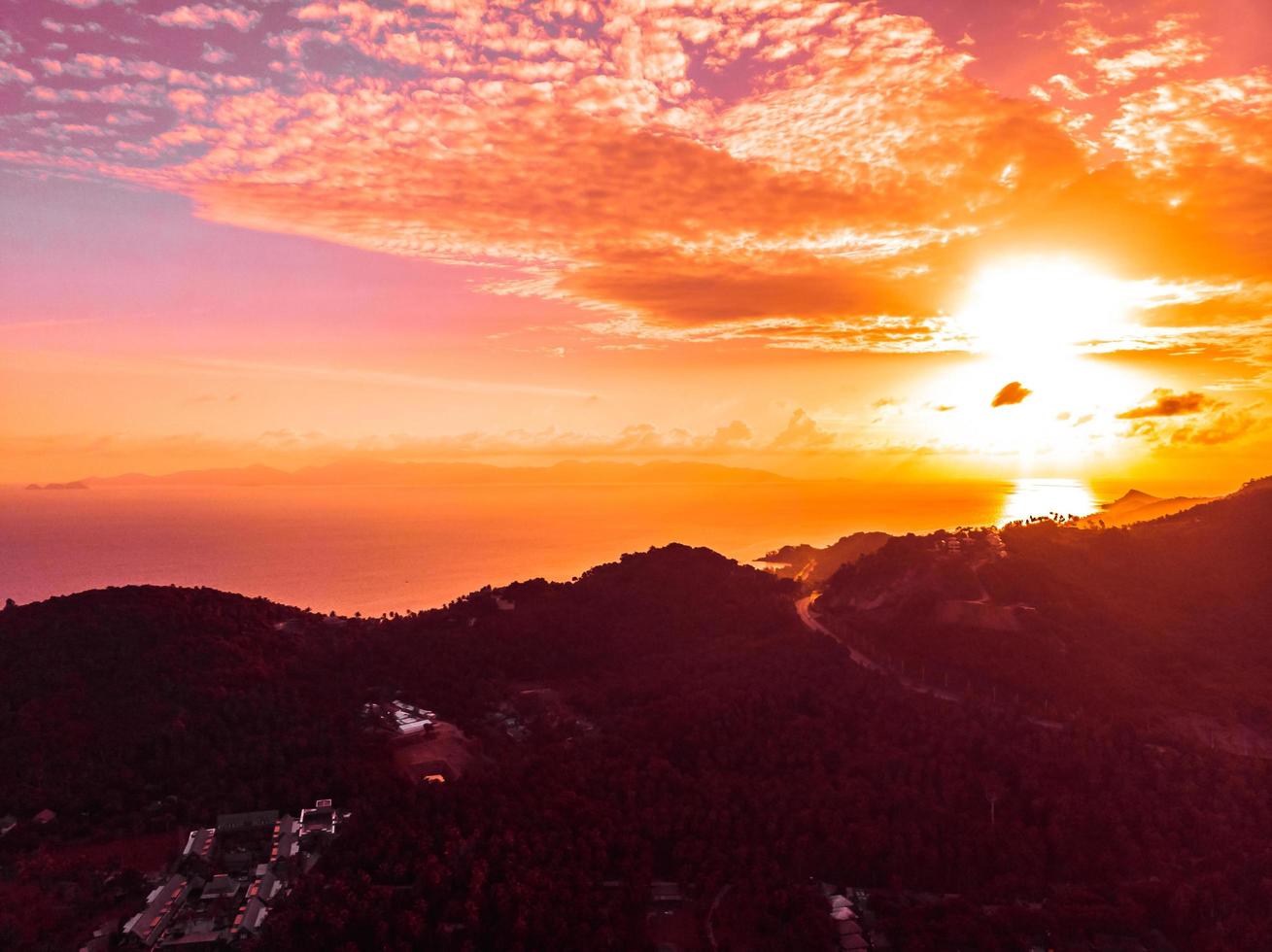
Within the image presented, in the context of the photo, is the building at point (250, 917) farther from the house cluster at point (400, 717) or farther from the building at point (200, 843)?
the house cluster at point (400, 717)

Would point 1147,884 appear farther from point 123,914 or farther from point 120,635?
point 120,635

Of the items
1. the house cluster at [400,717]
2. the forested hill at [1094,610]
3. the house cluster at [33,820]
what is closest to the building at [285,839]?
the house cluster at [400,717]

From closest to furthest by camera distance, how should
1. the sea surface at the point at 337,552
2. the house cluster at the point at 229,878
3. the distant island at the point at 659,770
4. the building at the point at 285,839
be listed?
the house cluster at the point at 229,878 → the distant island at the point at 659,770 → the building at the point at 285,839 → the sea surface at the point at 337,552

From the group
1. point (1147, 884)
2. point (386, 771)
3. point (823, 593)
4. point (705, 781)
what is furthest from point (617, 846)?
point (823, 593)

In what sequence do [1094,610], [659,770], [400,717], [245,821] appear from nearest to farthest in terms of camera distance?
[245,821] < [659,770] < [400,717] < [1094,610]

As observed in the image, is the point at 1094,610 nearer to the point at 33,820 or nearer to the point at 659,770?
the point at 659,770

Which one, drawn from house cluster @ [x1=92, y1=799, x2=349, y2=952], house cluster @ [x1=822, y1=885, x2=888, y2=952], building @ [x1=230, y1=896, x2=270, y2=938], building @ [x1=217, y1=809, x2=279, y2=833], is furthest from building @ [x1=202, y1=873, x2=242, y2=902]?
house cluster @ [x1=822, y1=885, x2=888, y2=952]

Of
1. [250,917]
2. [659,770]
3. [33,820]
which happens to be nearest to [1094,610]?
[659,770]
